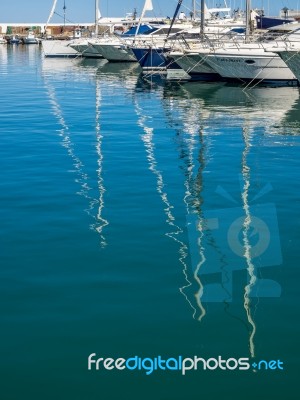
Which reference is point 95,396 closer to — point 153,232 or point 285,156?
point 153,232

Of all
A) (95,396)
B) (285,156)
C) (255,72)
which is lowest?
(95,396)

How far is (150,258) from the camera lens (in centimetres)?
938

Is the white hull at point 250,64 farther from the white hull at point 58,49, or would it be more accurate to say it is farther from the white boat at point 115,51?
the white hull at point 58,49

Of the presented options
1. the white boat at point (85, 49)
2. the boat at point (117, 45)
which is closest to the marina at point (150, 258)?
the boat at point (117, 45)

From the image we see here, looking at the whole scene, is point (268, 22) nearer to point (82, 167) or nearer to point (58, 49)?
point (58, 49)

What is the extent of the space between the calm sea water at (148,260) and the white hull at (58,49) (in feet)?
167

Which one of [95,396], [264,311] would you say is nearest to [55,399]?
[95,396]

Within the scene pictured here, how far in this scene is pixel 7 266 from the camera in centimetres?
912

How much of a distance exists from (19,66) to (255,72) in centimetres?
2915

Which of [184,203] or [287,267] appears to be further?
[184,203]

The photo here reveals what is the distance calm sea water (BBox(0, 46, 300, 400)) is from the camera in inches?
253

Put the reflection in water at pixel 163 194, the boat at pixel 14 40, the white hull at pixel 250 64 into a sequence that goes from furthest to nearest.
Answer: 1. the boat at pixel 14 40
2. the white hull at pixel 250 64
3. the reflection in water at pixel 163 194

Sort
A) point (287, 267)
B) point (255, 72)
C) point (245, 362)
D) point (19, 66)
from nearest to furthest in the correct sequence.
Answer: point (245, 362) < point (287, 267) < point (255, 72) < point (19, 66)

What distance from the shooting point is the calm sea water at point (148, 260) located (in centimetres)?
643
